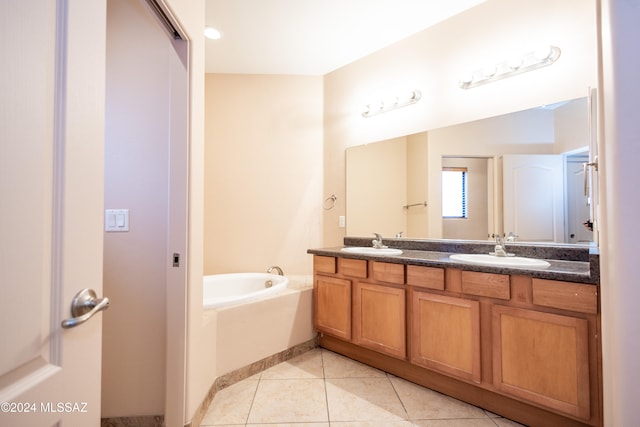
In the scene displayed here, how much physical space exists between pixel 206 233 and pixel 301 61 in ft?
6.57

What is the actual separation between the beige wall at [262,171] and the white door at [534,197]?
169 cm

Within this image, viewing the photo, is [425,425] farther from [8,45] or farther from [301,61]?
[301,61]

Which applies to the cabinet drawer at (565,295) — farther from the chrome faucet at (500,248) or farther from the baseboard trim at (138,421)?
the baseboard trim at (138,421)

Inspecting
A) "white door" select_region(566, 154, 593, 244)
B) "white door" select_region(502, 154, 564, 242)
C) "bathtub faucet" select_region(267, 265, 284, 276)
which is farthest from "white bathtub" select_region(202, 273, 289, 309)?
"white door" select_region(566, 154, 593, 244)

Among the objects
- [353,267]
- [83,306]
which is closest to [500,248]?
[353,267]

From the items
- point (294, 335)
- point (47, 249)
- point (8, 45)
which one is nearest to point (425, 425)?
point (294, 335)

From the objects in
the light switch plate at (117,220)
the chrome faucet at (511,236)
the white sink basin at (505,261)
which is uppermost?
the light switch plate at (117,220)

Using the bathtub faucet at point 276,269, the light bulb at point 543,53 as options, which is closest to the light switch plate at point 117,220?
the bathtub faucet at point 276,269

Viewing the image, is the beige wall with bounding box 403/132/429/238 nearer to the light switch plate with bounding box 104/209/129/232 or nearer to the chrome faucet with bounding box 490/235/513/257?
the chrome faucet with bounding box 490/235/513/257

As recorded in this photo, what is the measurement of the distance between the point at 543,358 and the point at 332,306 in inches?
55.1

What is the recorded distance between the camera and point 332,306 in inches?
93.1

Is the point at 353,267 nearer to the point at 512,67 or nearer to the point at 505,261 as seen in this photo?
the point at 505,261

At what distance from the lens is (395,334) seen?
1.97 m

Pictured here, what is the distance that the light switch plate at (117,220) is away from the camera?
1.49 meters
